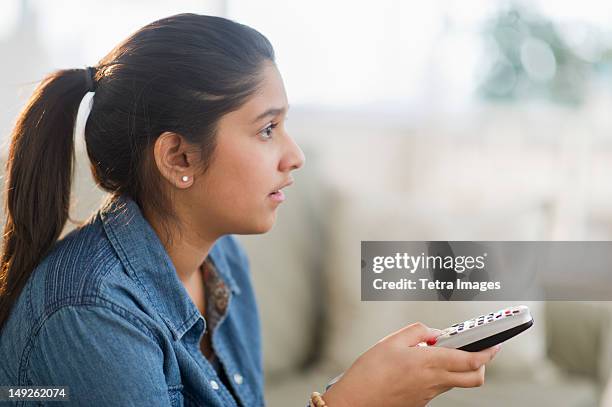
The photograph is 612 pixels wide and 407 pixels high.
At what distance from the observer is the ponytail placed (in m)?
0.78

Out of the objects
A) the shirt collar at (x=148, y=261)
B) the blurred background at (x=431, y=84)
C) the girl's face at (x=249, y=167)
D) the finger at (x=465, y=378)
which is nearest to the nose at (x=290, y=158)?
the girl's face at (x=249, y=167)

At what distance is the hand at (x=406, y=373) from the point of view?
0.69m

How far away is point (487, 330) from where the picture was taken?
67 cm

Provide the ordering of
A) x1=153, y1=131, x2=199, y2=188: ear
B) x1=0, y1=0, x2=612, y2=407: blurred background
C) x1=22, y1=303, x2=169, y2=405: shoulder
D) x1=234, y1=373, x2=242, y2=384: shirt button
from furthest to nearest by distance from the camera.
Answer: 1. x1=0, y1=0, x2=612, y2=407: blurred background
2. x1=234, y1=373, x2=242, y2=384: shirt button
3. x1=153, y1=131, x2=199, y2=188: ear
4. x1=22, y1=303, x2=169, y2=405: shoulder

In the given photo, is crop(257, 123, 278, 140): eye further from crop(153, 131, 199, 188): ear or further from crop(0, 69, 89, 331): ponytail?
crop(0, 69, 89, 331): ponytail

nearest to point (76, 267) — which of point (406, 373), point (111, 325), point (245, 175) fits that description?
point (111, 325)

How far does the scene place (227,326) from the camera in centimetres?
96

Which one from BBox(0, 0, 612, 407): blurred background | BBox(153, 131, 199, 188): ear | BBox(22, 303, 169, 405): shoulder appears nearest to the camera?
BBox(22, 303, 169, 405): shoulder

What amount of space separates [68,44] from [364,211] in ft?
2.69

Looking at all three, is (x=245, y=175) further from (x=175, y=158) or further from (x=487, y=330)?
(x=487, y=330)

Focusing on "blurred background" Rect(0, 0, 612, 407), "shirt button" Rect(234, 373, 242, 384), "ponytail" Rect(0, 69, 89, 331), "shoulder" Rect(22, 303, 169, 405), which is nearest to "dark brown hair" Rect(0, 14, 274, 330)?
"ponytail" Rect(0, 69, 89, 331)

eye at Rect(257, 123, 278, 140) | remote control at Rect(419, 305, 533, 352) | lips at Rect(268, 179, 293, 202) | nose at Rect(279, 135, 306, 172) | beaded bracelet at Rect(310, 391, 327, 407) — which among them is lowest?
beaded bracelet at Rect(310, 391, 327, 407)

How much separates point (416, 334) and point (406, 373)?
1.6 inches

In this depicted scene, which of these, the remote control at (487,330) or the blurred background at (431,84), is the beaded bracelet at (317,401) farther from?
the blurred background at (431,84)
